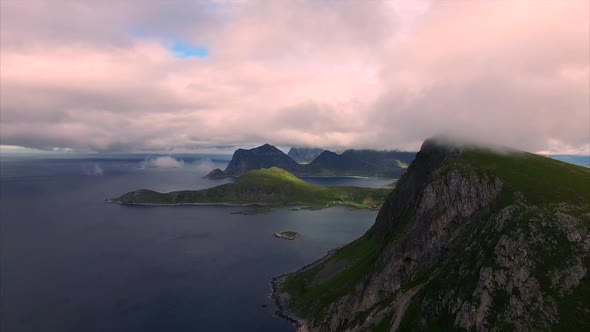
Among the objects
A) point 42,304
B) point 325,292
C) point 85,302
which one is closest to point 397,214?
point 325,292

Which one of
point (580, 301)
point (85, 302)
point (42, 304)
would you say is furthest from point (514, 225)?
point (42, 304)

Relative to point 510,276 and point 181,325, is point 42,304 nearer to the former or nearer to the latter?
point 181,325

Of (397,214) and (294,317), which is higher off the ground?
(397,214)

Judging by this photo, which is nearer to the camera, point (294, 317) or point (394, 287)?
point (394, 287)

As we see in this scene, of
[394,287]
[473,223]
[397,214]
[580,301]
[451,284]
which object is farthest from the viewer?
[397,214]

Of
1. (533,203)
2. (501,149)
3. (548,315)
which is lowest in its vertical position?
(548,315)

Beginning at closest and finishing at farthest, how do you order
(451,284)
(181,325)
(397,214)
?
(451,284) < (181,325) < (397,214)
